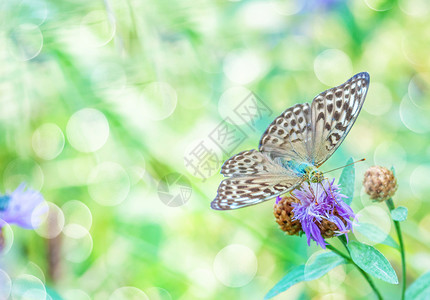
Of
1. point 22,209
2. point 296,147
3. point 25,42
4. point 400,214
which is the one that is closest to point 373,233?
point 400,214

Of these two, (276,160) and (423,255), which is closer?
(276,160)

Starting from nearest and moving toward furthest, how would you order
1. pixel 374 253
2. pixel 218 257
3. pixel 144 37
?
pixel 374 253 < pixel 144 37 < pixel 218 257

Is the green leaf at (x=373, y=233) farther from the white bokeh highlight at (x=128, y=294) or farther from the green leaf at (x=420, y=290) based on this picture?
the white bokeh highlight at (x=128, y=294)

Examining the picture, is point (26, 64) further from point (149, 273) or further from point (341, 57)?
point (341, 57)

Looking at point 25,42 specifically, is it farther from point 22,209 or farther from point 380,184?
point 380,184

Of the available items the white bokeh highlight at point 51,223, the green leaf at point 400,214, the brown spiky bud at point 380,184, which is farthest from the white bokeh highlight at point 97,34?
the green leaf at point 400,214

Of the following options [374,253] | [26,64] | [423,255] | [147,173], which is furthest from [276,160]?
[26,64]

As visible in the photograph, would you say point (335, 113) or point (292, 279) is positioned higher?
point (335, 113)
